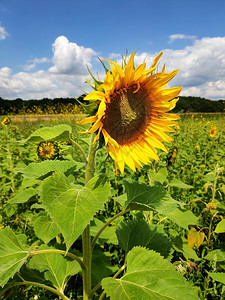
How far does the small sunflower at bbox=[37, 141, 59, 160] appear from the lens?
6.99 feet

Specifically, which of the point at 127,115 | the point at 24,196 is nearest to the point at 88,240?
the point at 127,115

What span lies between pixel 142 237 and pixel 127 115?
697 millimetres

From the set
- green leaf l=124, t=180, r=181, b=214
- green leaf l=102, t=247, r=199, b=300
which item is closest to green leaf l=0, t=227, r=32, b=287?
green leaf l=102, t=247, r=199, b=300

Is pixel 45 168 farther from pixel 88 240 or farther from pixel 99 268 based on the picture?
pixel 99 268

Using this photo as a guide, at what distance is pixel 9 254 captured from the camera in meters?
1.07

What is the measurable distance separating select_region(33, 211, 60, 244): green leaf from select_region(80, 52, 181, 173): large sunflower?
21.3 inches

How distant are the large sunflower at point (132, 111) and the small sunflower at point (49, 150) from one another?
104 centimetres

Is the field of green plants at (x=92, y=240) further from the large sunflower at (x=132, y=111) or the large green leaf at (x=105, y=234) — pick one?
the large sunflower at (x=132, y=111)

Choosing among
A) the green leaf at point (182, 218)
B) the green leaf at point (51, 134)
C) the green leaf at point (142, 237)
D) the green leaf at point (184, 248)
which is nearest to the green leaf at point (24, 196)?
the green leaf at point (142, 237)

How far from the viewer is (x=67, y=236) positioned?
81 centimetres

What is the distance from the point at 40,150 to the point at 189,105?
98.9 ft

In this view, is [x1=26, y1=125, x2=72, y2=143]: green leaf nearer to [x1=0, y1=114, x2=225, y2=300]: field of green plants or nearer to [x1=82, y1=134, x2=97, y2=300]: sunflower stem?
[x1=0, y1=114, x2=225, y2=300]: field of green plants

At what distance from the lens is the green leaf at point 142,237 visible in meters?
1.37

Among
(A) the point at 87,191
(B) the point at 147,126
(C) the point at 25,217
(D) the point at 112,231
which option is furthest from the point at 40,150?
(A) the point at 87,191
